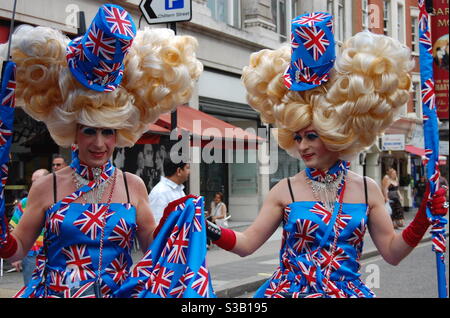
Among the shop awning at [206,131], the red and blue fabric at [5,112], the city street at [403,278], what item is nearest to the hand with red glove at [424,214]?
the red and blue fabric at [5,112]

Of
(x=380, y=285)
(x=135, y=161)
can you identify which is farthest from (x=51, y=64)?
(x=135, y=161)

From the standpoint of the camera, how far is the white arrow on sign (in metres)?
4.41

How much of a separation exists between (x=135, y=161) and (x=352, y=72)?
9005mm

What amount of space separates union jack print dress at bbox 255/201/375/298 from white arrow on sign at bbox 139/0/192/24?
1961 millimetres

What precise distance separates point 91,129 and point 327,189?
1.17 m

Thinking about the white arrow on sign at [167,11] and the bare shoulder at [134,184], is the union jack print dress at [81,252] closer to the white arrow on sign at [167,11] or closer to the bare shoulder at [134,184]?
the bare shoulder at [134,184]

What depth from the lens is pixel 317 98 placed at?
3.04 m

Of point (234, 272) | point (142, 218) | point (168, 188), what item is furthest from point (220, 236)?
point (234, 272)

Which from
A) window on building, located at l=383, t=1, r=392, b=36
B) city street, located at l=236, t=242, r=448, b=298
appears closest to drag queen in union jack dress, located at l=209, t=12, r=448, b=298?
window on building, located at l=383, t=1, r=392, b=36

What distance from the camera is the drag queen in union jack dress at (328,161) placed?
2.92 metres

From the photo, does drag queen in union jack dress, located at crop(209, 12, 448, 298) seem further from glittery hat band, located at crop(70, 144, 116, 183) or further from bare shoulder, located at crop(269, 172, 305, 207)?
glittery hat band, located at crop(70, 144, 116, 183)

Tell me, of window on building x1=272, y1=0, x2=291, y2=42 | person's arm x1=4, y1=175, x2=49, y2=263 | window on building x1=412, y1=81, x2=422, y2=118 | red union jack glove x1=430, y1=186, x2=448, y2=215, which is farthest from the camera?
window on building x1=272, y1=0, x2=291, y2=42
